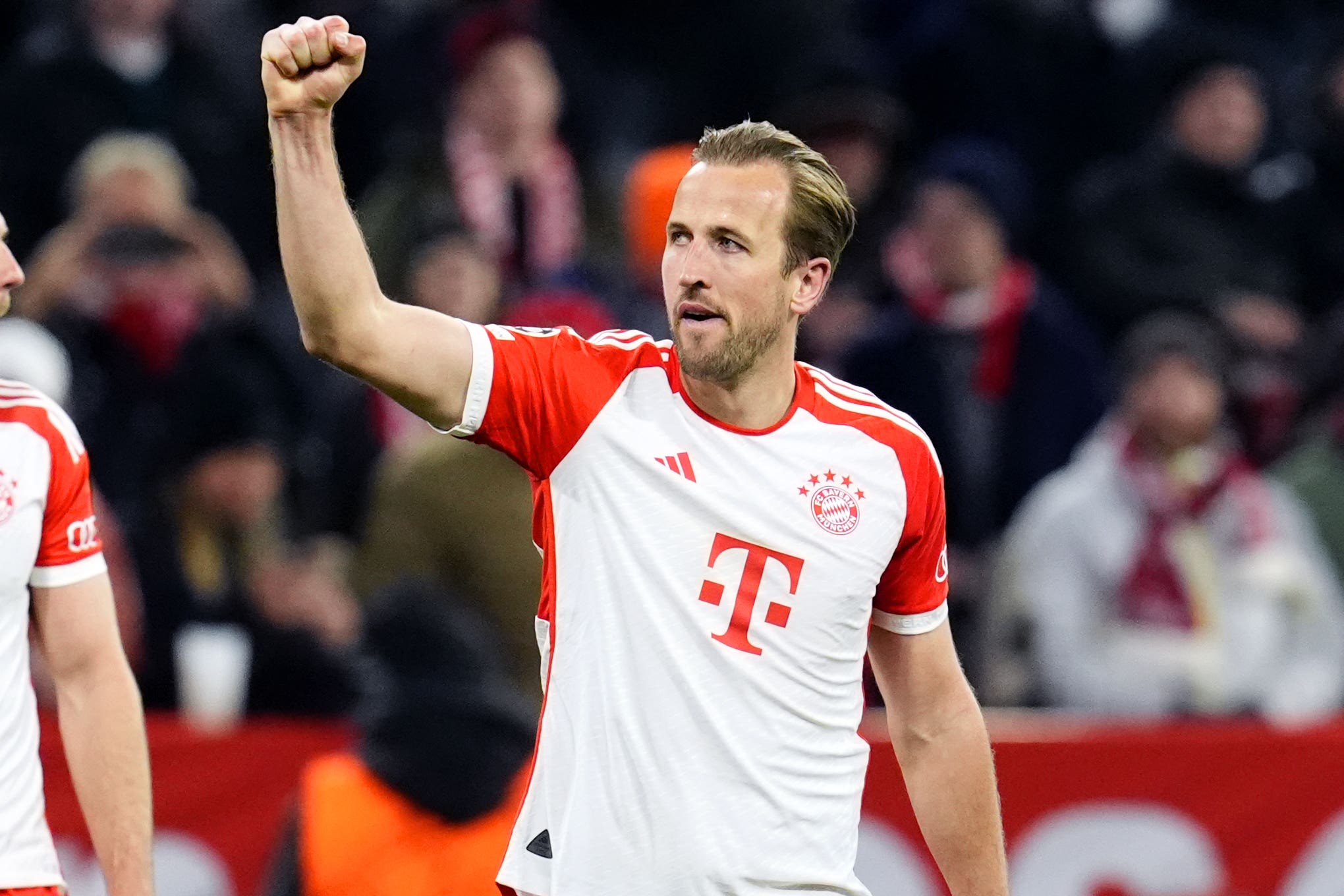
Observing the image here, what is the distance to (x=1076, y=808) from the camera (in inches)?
284

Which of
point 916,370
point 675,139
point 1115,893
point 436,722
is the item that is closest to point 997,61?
point 675,139

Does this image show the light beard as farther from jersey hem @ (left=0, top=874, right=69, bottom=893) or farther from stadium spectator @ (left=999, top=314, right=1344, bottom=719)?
stadium spectator @ (left=999, top=314, right=1344, bottom=719)

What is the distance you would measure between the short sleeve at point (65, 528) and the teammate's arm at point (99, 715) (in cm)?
3

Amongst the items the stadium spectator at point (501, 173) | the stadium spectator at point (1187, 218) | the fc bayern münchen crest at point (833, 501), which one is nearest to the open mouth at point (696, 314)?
the fc bayern münchen crest at point (833, 501)

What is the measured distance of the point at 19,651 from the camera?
4.46 metres

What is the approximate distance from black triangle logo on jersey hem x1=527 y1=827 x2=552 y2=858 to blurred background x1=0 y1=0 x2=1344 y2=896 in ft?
2.12

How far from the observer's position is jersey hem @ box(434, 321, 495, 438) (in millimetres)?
3914

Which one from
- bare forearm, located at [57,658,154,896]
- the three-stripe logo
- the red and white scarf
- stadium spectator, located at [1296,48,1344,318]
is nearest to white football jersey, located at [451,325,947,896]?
the three-stripe logo

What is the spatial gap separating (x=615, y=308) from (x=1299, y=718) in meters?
3.06

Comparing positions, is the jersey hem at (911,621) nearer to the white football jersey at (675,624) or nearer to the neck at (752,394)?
the white football jersey at (675,624)

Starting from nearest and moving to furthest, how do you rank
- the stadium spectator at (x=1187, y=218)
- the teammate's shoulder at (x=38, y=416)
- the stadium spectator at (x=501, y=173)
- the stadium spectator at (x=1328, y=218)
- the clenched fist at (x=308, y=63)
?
1. the clenched fist at (x=308, y=63)
2. the teammate's shoulder at (x=38, y=416)
3. the stadium spectator at (x=501, y=173)
4. the stadium spectator at (x=1187, y=218)
5. the stadium spectator at (x=1328, y=218)

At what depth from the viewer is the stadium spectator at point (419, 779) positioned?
473 centimetres

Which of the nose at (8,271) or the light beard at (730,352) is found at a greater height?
the light beard at (730,352)

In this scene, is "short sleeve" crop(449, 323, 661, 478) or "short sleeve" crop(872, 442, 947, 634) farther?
"short sleeve" crop(872, 442, 947, 634)
